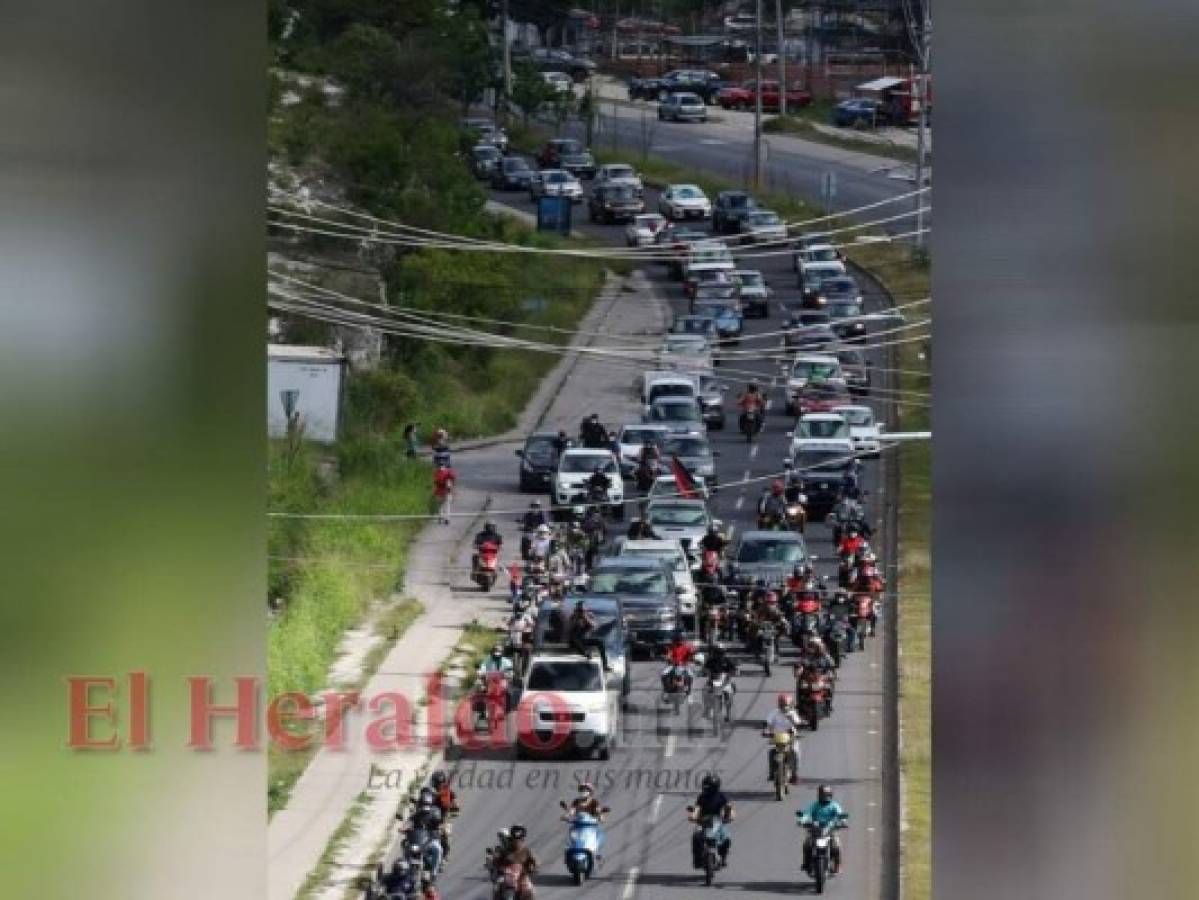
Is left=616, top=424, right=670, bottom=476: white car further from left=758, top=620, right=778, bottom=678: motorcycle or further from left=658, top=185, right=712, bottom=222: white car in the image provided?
left=758, top=620, right=778, bottom=678: motorcycle

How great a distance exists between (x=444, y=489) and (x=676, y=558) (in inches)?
55.5

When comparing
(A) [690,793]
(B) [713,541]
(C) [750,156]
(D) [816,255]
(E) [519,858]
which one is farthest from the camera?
(D) [816,255]

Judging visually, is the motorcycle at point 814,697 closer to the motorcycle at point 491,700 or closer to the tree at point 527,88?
the motorcycle at point 491,700

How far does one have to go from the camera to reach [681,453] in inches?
372

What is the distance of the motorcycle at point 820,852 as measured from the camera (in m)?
7.21

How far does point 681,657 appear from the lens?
27.1ft

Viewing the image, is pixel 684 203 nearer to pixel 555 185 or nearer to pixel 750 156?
pixel 555 185

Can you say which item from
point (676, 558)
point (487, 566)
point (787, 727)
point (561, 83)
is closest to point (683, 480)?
point (676, 558)

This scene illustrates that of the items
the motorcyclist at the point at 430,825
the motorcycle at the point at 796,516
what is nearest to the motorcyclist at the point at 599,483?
the motorcycle at the point at 796,516

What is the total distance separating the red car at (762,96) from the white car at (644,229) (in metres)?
1.00

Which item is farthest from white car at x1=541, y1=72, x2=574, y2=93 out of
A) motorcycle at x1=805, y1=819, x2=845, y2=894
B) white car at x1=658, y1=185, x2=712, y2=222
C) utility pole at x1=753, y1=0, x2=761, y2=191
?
motorcycle at x1=805, y1=819, x2=845, y2=894
